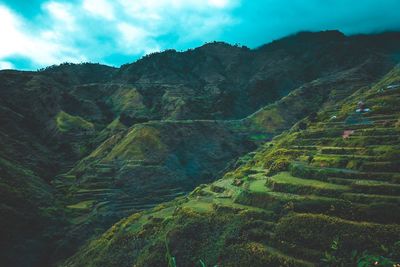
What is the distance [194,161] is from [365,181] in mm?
89292

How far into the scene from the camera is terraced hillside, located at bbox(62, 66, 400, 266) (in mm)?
35156

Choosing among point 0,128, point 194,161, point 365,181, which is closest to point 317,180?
point 365,181

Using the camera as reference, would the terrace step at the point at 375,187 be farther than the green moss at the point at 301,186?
No

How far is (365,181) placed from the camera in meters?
41.0

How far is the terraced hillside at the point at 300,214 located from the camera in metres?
35.2

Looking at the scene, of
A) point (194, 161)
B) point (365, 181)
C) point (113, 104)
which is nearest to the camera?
point (365, 181)

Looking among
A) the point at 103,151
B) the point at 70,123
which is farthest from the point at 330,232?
the point at 70,123

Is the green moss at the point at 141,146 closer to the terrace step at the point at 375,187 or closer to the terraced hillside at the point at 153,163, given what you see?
the terraced hillside at the point at 153,163

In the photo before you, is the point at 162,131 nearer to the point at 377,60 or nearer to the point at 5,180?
the point at 5,180

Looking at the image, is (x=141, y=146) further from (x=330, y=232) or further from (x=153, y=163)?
(x=330, y=232)

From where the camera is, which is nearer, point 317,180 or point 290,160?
point 317,180

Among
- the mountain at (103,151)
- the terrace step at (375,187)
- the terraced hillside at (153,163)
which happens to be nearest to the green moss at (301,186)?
the terrace step at (375,187)

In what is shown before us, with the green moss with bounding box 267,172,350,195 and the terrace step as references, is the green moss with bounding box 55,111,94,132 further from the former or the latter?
the terrace step

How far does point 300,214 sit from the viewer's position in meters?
39.8
